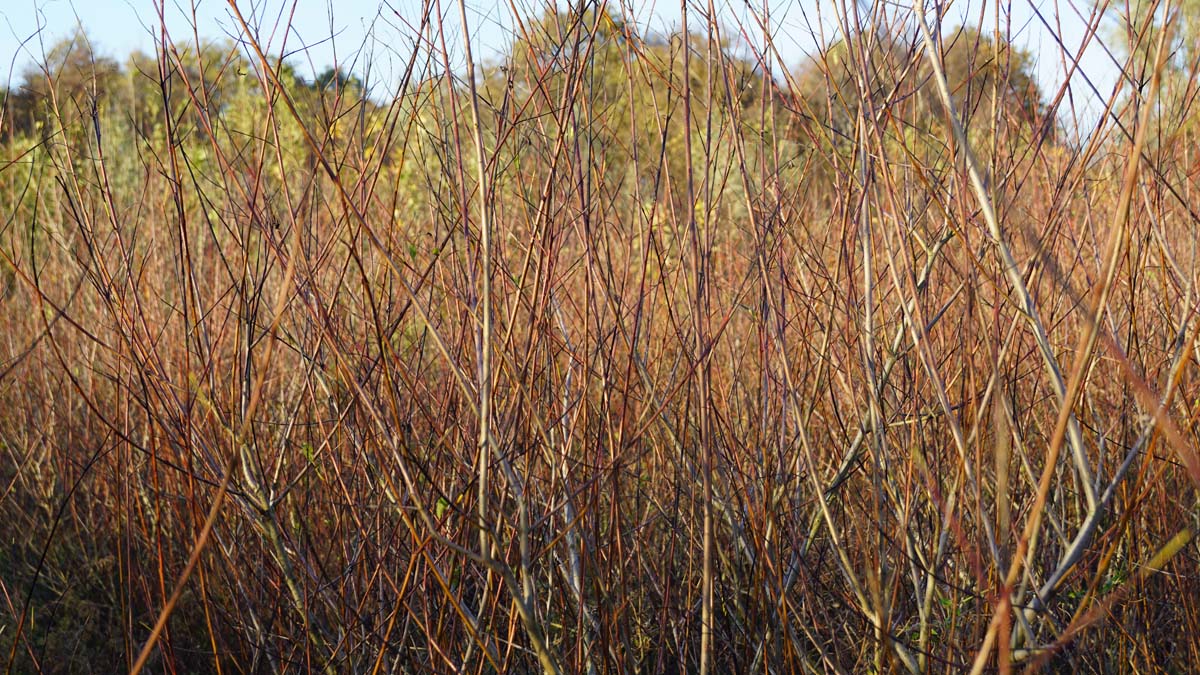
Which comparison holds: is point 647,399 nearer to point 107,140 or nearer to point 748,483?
point 748,483

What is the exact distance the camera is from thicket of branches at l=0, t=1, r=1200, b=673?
138cm

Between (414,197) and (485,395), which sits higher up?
(414,197)

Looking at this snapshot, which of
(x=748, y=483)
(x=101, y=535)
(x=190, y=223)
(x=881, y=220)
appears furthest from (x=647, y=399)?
(x=190, y=223)

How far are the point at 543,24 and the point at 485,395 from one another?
2.76ft

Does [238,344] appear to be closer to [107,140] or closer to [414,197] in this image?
[107,140]

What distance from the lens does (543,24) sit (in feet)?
5.78

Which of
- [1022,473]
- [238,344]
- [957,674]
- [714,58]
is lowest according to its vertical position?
[957,674]

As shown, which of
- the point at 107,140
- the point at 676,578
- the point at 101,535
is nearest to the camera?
the point at 676,578

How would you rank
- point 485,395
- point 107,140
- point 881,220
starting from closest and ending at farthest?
point 485,395 < point 881,220 < point 107,140

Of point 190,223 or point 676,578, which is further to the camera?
point 190,223

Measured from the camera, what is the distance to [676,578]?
2320mm

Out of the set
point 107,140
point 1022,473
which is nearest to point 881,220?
point 1022,473

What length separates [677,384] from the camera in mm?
1922

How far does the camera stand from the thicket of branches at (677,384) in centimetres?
138
